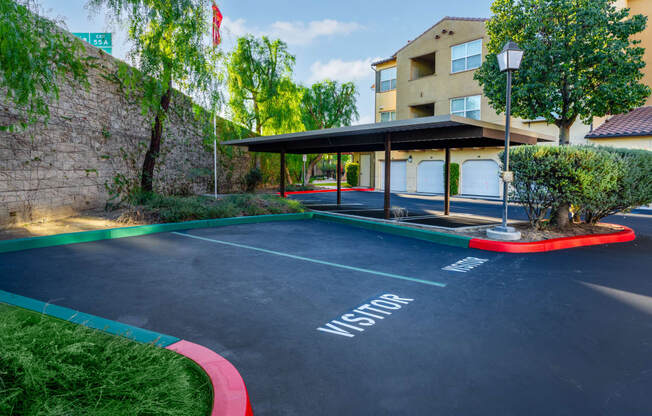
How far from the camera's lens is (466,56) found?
24.5 metres

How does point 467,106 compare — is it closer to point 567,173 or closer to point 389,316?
point 567,173

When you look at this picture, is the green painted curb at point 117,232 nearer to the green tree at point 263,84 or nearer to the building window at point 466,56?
the green tree at point 263,84

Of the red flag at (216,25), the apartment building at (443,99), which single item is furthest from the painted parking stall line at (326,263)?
the apartment building at (443,99)

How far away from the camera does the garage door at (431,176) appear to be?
87.9 feet

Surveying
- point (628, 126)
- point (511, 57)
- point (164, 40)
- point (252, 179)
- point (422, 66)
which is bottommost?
point (252, 179)

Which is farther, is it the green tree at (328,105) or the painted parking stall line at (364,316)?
the green tree at (328,105)

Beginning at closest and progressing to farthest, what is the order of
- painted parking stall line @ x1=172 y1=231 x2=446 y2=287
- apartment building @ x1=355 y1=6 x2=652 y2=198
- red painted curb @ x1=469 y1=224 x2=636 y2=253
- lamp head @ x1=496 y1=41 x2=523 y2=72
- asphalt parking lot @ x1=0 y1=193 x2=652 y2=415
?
1. asphalt parking lot @ x1=0 y1=193 x2=652 y2=415
2. painted parking stall line @ x1=172 y1=231 x2=446 y2=287
3. red painted curb @ x1=469 y1=224 x2=636 y2=253
4. lamp head @ x1=496 y1=41 x2=523 y2=72
5. apartment building @ x1=355 y1=6 x2=652 y2=198

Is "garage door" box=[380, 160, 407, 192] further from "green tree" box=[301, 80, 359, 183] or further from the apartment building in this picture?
"green tree" box=[301, 80, 359, 183]

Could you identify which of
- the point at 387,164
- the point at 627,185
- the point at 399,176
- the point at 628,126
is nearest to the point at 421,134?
the point at 387,164

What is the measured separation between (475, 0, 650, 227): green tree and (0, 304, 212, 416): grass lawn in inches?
562

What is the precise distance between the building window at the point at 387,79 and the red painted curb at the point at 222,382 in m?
30.9

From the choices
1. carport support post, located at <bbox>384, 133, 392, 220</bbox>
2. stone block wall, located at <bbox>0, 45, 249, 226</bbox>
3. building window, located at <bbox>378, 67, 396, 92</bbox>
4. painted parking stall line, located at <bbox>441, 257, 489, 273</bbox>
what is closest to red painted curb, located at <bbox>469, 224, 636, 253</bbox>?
painted parking stall line, located at <bbox>441, 257, 489, 273</bbox>

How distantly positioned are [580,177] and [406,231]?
4222 millimetres

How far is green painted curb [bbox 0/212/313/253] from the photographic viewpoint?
25.2ft
